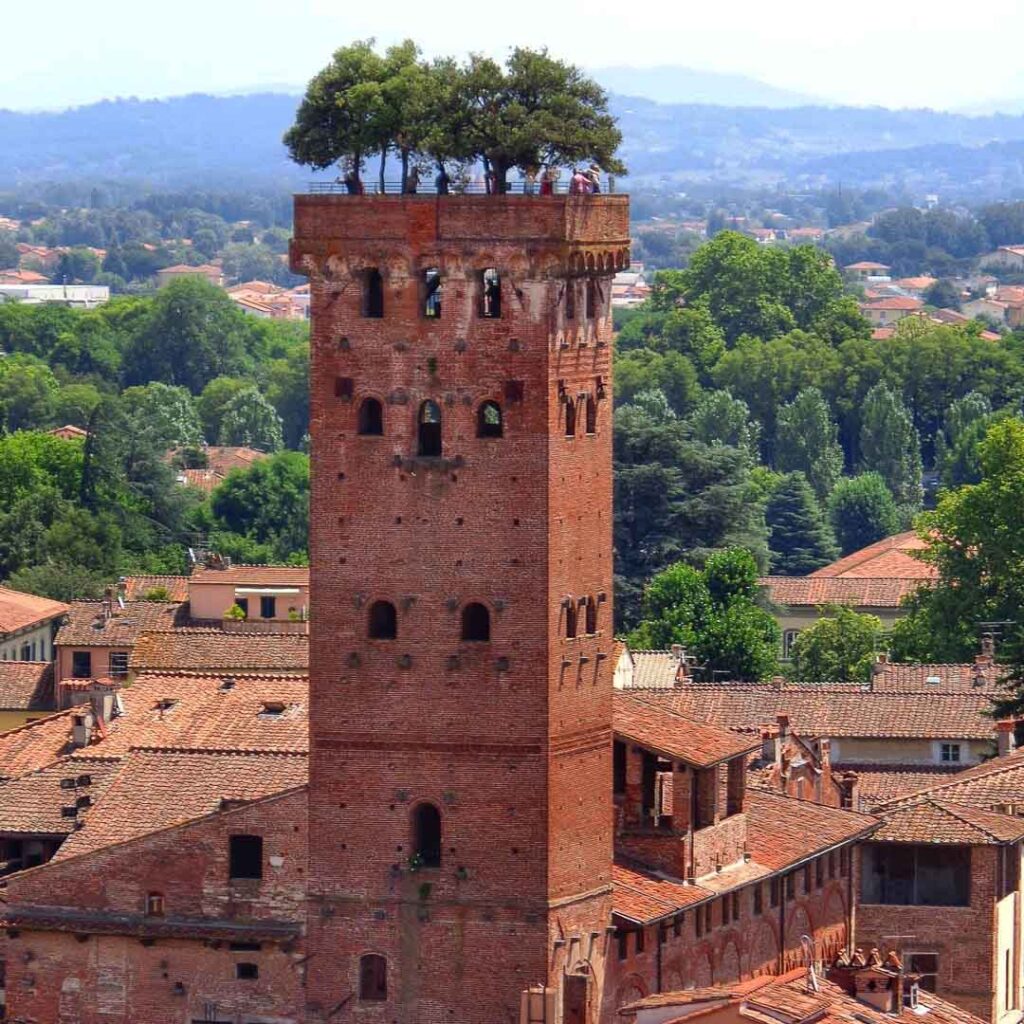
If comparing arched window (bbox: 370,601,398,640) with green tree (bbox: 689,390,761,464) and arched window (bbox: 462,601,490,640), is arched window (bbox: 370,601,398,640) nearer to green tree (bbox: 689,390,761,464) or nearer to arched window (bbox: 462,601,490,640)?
arched window (bbox: 462,601,490,640)

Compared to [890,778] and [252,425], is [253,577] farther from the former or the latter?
[252,425]

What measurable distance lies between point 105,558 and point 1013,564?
2508 centimetres

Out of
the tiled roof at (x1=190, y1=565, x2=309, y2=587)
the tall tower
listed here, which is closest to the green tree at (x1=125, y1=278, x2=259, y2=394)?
the tiled roof at (x1=190, y1=565, x2=309, y2=587)

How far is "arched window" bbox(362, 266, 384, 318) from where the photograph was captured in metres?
55.6

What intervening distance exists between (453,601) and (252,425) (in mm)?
108577

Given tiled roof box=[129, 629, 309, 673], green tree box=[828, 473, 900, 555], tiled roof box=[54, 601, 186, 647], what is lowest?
green tree box=[828, 473, 900, 555]

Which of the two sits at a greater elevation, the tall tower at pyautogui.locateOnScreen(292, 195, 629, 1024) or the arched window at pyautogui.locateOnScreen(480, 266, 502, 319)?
the arched window at pyautogui.locateOnScreen(480, 266, 502, 319)

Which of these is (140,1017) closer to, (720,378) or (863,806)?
(863,806)

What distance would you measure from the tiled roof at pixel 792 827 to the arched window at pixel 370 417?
8.97 m

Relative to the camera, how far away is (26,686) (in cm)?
8469

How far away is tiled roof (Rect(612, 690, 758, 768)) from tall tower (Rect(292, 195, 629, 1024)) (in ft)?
8.72

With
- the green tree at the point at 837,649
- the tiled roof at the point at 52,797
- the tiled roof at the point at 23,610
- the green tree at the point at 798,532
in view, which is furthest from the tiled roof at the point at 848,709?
the green tree at the point at 798,532

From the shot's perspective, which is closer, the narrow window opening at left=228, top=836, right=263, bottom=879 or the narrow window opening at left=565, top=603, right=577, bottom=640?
the narrow window opening at left=565, top=603, right=577, bottom=640

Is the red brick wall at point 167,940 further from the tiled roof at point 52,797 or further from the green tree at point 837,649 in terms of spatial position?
the green tree at point 837,649
